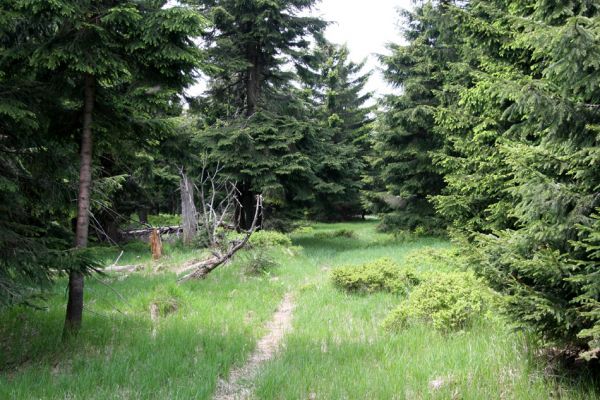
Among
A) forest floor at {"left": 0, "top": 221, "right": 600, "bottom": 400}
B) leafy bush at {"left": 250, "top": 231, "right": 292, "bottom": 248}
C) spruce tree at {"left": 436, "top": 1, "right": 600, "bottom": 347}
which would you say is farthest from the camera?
leafy bush at {"left": 250, "top": 231, "right": 292, "bottom": 248}

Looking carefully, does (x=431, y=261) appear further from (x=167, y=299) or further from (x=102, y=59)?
(x=102, y=59)

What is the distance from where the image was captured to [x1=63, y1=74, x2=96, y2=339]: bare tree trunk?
5.85 m

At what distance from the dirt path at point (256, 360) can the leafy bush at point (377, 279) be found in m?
1.36

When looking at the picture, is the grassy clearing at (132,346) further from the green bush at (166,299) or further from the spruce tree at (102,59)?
the spruce tree at (102,59)

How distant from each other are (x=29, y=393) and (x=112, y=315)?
118 inches

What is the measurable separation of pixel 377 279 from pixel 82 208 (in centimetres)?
571

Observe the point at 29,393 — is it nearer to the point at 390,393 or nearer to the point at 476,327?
the point at 390,393

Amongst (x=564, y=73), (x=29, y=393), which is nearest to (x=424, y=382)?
(x=564, y=73)

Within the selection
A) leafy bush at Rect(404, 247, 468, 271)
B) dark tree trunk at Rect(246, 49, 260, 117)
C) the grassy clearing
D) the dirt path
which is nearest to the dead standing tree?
dark tree trunk at Rect(246, 49, 260, 117)

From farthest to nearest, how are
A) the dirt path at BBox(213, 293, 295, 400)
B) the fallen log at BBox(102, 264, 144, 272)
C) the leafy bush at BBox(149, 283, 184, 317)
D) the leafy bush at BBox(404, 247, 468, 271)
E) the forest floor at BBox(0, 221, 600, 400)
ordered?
the fallen log at BBox(102, 264, 144, 272), the leafy bush at BBox(404, 247, 468, 271), the leafy bush at BBox(149, 283, 184, 317), the dirt path at BBox(213, 293, 295, 400), the forest floor at BBox(0, 221, 600, 400)

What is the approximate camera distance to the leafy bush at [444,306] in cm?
606

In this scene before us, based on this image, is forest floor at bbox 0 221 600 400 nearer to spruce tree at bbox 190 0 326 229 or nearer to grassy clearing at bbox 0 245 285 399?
grassy clearing at bbox 0 245 285 399

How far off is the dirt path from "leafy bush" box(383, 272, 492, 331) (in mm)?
1708

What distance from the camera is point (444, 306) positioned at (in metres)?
6.48
